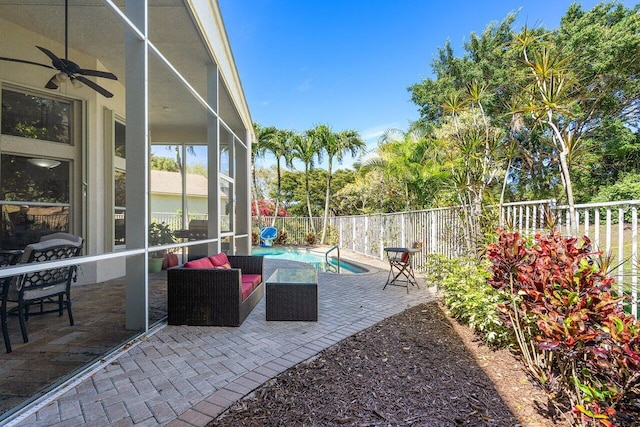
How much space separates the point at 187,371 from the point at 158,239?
2.00 meters

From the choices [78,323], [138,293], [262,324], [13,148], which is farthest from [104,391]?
[13,148]

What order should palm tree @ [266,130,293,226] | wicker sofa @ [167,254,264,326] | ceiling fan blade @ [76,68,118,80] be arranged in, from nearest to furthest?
wicker sofa @ [167,254,264,326], ceiling fan blade @ [76,68,118,80], palm tree @ [266,130,293,226]

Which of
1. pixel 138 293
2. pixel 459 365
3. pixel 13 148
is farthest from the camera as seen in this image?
pixel 13 148

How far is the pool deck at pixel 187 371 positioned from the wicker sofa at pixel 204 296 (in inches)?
4.5

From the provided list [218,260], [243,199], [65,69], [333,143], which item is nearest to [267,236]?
[333,143]

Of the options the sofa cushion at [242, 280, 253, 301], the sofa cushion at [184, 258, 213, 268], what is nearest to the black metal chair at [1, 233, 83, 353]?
the sofa cushion at [184, 258, 213, 268]

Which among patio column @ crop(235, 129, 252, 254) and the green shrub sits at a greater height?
patio column @ crop(235, 129, 252, 254)

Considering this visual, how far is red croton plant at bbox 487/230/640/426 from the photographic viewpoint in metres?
1.88

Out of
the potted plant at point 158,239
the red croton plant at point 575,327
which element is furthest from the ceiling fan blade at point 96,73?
the red croton plant at point 575,327

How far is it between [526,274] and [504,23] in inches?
673

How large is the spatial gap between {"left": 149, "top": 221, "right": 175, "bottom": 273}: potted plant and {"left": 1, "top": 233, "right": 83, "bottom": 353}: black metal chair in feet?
2.39

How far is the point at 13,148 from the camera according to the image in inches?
172

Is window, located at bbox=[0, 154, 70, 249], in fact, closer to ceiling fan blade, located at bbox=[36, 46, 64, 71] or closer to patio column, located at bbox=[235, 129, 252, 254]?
ceiling fan blade, located at bbox=[36, 46, 64, 71]

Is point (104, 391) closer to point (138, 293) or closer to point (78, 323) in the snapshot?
point (138, 293)
